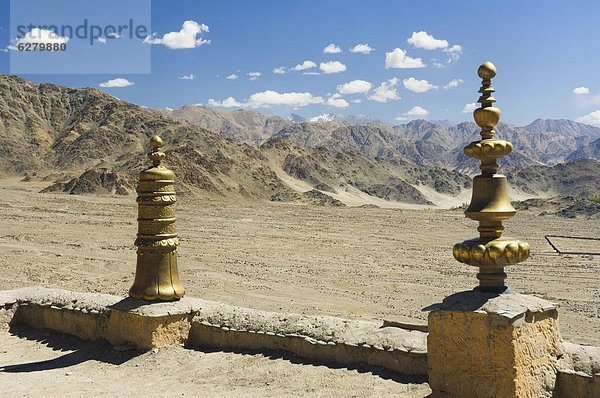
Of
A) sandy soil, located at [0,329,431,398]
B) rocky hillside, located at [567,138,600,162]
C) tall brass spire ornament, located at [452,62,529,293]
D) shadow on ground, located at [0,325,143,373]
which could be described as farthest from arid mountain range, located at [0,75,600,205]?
rocky hillside, located at [567,138,600,162]

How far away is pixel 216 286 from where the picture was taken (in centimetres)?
1609

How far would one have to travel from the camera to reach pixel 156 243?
25.8 ft

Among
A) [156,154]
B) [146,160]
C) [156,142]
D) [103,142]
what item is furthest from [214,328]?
[103,142]

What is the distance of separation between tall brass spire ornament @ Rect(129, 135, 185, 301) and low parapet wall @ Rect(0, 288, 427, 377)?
0.56ft

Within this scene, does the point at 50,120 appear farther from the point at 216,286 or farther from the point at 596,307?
the point at 596,307

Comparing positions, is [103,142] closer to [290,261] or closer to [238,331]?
[290,261]

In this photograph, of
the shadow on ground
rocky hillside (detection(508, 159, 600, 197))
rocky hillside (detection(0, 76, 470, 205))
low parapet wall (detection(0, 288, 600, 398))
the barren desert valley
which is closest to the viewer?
low parapet wall (detection(0, 288, 600, 398))

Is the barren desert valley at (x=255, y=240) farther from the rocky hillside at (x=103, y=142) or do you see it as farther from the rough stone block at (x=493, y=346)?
the rough stone block at (x=493, y=346)

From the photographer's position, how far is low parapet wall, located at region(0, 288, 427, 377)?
20.1 feet

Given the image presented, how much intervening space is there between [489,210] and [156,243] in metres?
4.50

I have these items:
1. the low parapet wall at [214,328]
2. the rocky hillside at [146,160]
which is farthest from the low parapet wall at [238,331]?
the rocky hillside at [146,160]

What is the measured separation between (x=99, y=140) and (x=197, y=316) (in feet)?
193

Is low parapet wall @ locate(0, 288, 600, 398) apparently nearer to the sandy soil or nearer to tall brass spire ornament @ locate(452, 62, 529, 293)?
the sandy soil

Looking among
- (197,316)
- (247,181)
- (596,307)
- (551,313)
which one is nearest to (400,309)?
(596,307)
